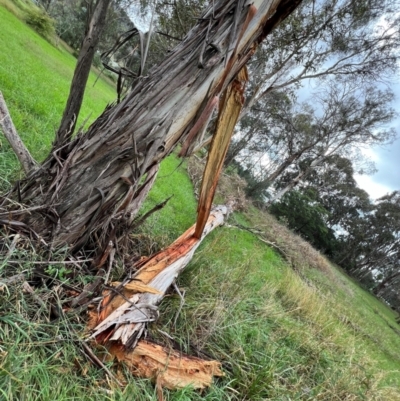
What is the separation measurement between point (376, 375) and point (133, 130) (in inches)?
139

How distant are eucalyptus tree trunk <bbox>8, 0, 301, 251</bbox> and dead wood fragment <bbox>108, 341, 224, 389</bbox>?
711 millimetres

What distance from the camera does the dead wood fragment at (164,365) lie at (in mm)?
1673

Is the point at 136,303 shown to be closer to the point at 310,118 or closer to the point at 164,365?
the point at 164,365

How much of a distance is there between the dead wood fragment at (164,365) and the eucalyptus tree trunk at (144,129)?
711mm

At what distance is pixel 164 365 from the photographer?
176 cm

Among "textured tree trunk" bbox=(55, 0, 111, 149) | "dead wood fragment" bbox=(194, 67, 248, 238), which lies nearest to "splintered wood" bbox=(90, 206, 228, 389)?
"dead wood fragment" bbox=(194, 67, 248, 238)

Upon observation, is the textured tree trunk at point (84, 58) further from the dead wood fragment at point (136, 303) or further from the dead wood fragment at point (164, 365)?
the dead wood fragment at point (164, 365)

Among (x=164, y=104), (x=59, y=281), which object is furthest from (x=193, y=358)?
(x=164, y=104)

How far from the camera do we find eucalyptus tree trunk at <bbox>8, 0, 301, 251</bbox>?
1.74 metres

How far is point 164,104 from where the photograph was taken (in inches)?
69.8

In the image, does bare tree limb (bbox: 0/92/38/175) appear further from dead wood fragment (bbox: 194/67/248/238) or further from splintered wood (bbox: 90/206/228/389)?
dead wood fragment (bbox: 194/67/248/238)

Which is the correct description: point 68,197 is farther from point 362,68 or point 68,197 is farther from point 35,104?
point 362,68

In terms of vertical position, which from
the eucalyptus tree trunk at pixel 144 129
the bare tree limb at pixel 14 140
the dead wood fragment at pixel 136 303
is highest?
the eucalyptus tree trunk at pixel 144 129

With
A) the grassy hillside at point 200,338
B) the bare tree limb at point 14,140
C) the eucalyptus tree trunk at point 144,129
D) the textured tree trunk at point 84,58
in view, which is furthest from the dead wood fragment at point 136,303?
the textured tree trunk at point 84,58
